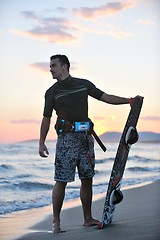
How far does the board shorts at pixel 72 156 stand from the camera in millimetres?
3896

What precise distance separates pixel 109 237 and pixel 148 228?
0.29 meters

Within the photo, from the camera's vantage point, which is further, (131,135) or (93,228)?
(131,135)

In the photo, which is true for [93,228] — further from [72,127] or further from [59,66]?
[59,66]

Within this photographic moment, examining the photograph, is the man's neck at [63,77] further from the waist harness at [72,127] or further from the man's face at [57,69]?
the waist harness at [72,127]

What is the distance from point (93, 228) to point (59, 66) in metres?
1.26

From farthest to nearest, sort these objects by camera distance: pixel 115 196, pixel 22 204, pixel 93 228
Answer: pixel 22 204, pixel 115 196, pixel 93 228

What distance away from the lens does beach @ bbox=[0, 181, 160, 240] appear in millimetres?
3467

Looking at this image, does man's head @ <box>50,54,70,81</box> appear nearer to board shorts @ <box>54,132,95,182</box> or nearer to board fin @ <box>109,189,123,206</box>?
board shorts @ <box>54,132,95,182</box>

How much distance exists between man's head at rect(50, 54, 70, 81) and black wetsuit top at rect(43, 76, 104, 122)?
47mm

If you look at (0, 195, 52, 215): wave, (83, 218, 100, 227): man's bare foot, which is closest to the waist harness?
(83, 218, 100, 227): man's bare foot

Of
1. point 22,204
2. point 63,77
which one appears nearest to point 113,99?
point 63,77

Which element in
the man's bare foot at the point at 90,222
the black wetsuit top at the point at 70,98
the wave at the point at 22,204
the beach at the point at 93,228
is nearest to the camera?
the beach at the point at 93,228

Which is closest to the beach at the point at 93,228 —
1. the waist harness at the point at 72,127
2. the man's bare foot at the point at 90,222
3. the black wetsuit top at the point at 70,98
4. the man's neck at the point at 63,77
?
the man's bare foot at the point at 90,222

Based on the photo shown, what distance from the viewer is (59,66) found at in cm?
392
